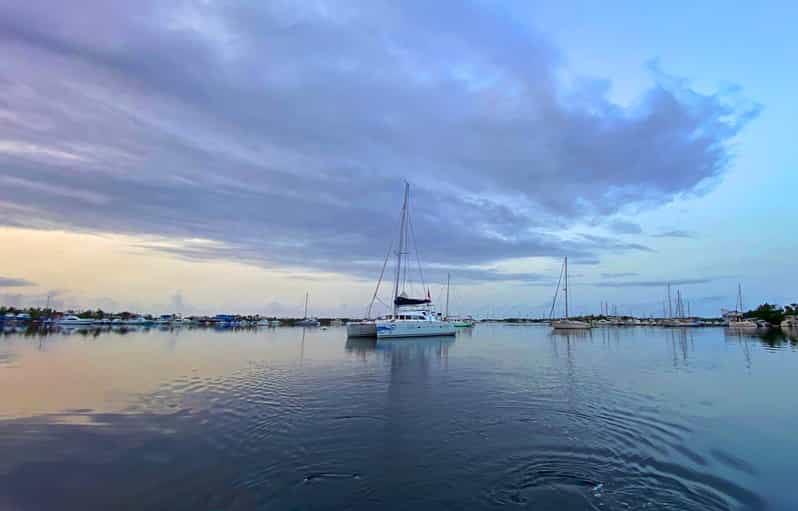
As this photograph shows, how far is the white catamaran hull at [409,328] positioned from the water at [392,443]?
106 ft

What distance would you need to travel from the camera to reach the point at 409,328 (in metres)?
57.5

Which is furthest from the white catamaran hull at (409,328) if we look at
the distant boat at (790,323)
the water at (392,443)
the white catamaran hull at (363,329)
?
the distant boat at (790,323)

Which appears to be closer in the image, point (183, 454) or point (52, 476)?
point (52, 476)

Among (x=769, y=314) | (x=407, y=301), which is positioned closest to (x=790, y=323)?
(x=769, y=314)

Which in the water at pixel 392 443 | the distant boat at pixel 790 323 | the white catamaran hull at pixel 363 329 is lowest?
the water at pixel 392 443

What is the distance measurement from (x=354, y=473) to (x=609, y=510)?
16.8 ft

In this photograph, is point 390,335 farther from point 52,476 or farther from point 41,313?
point 41,313

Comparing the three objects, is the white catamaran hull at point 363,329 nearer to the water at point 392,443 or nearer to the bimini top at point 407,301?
the bimini top at point 407,301

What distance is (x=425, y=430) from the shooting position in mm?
12453

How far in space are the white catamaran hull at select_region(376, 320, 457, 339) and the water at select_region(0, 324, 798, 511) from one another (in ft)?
106

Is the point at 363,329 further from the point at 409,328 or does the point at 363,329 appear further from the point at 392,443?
the point at 392,443

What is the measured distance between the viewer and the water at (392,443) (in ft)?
25.9

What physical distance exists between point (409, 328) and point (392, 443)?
4664 centimetres

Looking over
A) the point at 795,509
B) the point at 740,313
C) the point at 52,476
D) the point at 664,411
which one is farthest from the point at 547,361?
the point at 740,313
